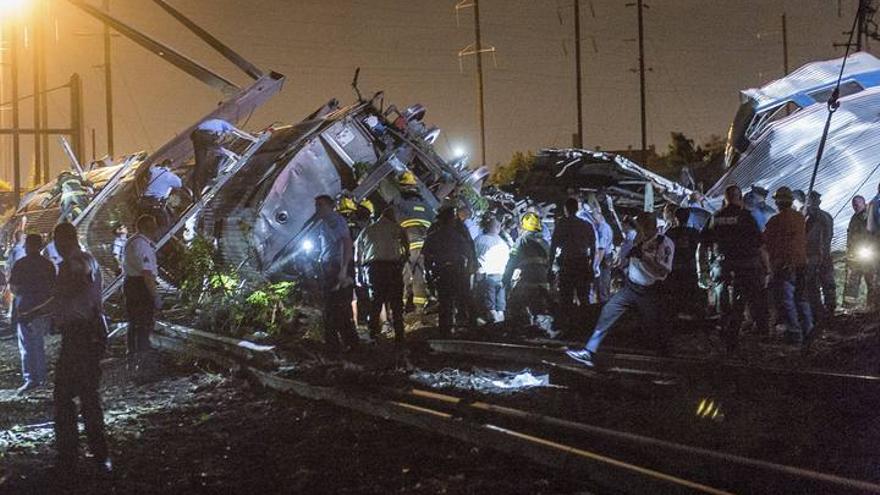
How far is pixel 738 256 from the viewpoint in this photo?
A: 9164 millimetres

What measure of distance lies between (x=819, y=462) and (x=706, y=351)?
13.9 feet

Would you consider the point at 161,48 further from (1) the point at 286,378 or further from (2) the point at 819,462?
(2) the point at 819,462

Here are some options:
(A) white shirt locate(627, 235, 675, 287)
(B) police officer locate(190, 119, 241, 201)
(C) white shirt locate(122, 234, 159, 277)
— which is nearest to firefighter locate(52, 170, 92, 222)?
(B) police officer locate(190, 119, 241, 201)

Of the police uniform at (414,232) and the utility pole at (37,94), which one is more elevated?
the utility pole at (37,94)

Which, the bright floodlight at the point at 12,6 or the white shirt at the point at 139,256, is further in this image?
the bright floodlight at the point at 12,6

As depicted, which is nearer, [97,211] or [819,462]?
[819,462]

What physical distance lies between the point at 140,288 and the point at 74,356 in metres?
4.27

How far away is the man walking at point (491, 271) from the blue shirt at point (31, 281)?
17.8ft

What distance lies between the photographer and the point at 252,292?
44.1 ft

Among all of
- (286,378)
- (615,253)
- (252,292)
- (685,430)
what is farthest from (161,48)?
(685,430)

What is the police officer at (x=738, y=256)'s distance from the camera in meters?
9.09

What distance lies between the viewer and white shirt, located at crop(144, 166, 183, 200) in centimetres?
1611

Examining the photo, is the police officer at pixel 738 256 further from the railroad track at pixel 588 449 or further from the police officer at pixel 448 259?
the railroad track at pixel 588 449

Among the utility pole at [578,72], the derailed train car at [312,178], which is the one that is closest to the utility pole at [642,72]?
the utility pole at [578,72]
